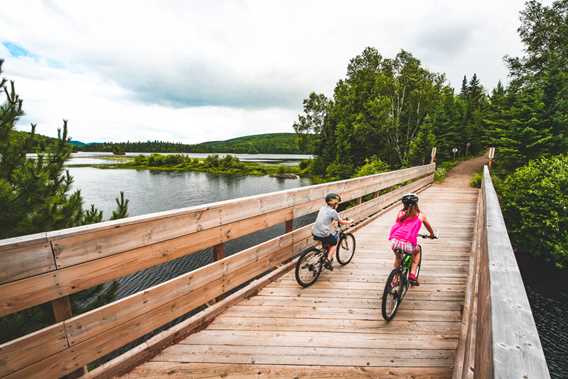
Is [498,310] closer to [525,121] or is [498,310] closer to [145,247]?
[145,247]

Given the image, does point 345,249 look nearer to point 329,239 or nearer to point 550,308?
point 329,239

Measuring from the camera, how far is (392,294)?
3.41 metres

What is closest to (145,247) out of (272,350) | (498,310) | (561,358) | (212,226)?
(212,226)

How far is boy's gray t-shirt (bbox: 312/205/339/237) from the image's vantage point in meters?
4.29

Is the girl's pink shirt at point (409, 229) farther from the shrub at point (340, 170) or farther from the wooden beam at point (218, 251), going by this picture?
the shrub at point (340, 170)

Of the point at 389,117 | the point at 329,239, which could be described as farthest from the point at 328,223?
the point at 389,117

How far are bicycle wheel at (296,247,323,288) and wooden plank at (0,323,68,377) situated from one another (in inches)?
107

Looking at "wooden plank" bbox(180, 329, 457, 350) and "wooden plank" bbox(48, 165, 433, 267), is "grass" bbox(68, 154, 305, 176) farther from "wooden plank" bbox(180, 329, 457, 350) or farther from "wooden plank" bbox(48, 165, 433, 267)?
"wooden plank" bbox(180, 329, 457, 350)

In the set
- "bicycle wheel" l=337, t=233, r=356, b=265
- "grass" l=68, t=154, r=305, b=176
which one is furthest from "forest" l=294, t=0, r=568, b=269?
"grass" l=68, t=154, r=305, b=176

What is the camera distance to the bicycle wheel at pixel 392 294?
3232 millimetres

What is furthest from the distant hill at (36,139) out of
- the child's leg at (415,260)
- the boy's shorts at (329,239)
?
the child's leg at (415,260)

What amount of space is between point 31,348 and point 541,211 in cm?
1736

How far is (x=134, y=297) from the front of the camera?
98.2 inches

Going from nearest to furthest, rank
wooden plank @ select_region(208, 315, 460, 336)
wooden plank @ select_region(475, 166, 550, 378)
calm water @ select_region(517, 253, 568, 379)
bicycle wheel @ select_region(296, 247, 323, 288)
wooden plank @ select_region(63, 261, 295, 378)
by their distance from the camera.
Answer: wooden plank @ select_region(475, 166, 550, 378) < wooden plank @ select_region(63, 261, 295, 378) < wooden plank @ select_region(208, 315, 460, 336) < bicycle wheel @ select_region(296, 247, 323, 288) < calm water @ select_region(517, 253, 568, 379)
